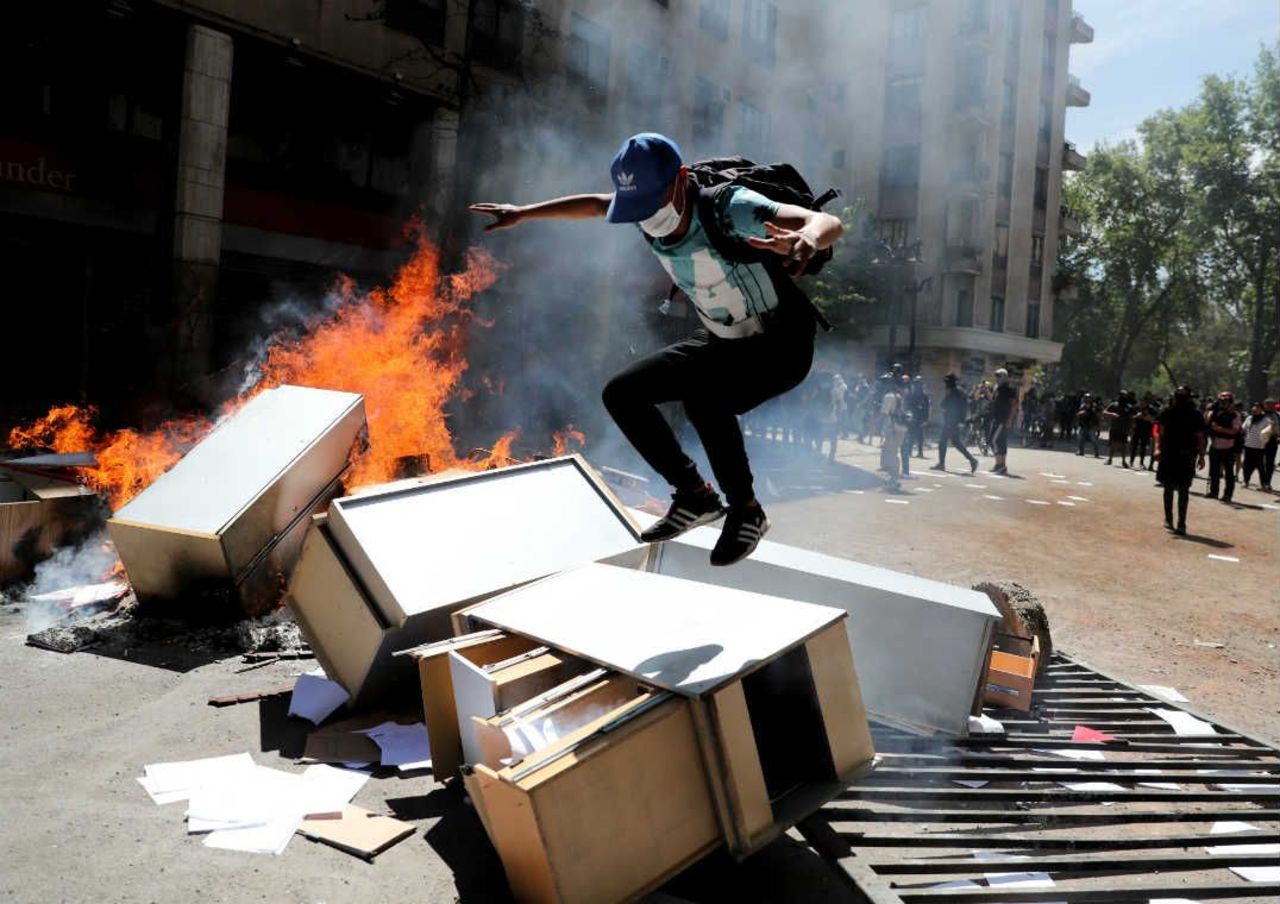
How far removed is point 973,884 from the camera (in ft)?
9.33

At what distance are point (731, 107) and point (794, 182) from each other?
70.4ft

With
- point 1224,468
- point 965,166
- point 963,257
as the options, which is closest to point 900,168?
point 965,166

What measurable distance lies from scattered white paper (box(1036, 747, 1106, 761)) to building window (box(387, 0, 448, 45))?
1510 centimetres

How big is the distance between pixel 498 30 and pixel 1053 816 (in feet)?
56.6

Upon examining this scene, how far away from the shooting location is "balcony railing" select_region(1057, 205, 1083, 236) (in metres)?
45.7

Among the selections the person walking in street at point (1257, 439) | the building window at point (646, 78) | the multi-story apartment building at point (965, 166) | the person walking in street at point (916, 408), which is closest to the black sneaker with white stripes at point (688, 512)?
the person walking in street at point (916, 408)

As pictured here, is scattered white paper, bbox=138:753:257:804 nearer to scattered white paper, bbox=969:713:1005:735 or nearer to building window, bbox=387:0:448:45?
scattered white paper, bbox=969:713:1005:735

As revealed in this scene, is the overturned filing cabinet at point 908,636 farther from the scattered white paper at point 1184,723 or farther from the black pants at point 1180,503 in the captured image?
the black pants at point 1180,503

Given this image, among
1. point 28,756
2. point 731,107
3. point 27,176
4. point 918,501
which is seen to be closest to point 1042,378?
point 731,107

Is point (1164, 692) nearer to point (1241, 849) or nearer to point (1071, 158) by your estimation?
point (1241, 849)

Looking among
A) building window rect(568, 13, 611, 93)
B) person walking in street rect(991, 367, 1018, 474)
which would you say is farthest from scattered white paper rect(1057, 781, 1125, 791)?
building window rect(568, 13, 611, 93)

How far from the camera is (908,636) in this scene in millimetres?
3811

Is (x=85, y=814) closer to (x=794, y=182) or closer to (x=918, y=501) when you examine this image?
(x=794, y=182)

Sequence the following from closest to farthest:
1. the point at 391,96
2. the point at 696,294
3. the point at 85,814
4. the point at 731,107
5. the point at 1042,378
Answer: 1. the point at 85,814
2. the point at 696,294
3. the point at 391,96
4. the point at 731,107
5. the point at 1042,378
